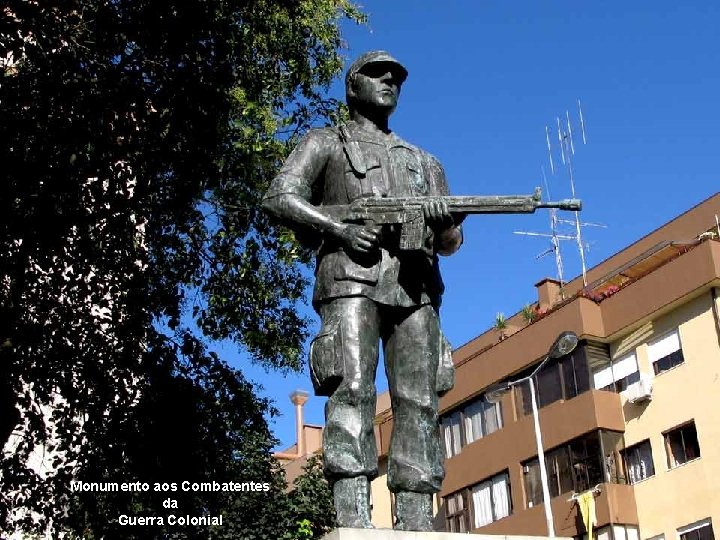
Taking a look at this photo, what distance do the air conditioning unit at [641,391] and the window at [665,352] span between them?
1.61 ft

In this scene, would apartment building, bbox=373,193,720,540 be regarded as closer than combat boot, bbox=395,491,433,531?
No

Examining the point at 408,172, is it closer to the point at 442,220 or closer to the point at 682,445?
the point at 442,220

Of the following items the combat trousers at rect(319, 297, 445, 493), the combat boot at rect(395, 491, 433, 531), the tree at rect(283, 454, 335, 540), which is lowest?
the combat boot at rect(395, 491, 433, 531)

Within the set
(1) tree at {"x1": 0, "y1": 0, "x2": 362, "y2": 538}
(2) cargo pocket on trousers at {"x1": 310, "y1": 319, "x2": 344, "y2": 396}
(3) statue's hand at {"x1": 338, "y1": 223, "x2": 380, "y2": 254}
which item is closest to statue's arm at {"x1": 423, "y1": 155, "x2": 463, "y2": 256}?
(3) statue's hand at {"x1": 338, "y1": 223, "x2": 380, "y2": 254}

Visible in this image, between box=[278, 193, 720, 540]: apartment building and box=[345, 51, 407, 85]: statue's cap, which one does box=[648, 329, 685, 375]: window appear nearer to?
box=[278, 193, 720, 540]: apartment building

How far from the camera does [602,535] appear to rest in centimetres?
3278

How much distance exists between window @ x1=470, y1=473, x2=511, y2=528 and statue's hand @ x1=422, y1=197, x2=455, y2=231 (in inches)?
1181

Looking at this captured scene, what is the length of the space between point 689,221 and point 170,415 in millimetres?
25663

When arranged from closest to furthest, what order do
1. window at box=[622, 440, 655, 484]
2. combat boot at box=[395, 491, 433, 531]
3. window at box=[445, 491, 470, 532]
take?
combat boot at box=[395, 491, 433, 531] → window at box=[622, 440, 655, 484] → window at box=[445, 491, 470, 532]

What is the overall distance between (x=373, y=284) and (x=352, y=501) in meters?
1.32

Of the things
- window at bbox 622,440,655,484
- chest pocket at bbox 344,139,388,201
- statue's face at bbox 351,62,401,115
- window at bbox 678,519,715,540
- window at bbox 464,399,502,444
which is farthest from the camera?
window at bbox 464,399,502,444

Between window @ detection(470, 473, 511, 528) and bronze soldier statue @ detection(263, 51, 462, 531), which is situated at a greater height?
window @ detection(470, 473, 511, 528)

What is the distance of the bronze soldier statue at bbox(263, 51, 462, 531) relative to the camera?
6824 mm

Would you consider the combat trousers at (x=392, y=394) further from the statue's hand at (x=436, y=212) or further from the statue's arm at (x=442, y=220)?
the statue's hand at (x=436, y=212)
